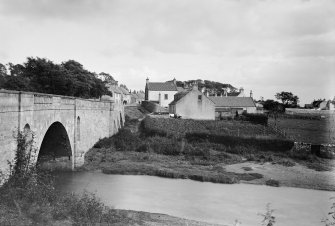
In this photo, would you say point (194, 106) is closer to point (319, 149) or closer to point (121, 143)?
point (121, 143)

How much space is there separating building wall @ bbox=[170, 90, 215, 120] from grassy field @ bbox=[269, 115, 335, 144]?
971 cm

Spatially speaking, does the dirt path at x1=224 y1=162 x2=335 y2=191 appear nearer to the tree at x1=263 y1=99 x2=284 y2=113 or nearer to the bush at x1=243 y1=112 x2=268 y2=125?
the bush at x1=243 y1=112 x2=268 y2=125

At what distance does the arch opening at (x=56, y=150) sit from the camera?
79.0 ft

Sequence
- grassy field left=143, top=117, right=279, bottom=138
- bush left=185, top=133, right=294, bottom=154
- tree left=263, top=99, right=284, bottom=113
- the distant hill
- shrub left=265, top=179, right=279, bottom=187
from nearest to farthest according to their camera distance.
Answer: shrub left=265, top=179, right=279, bottom=187, bush left=185, top=133, right=294, bottom=154, grassy field left=143, top=117, right=279, bottom=138, tree left=263, top=99, right=284, bottom=113, the distant hill

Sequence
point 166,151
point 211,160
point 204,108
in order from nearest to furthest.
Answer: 1. point 211,160
2. point 166,151
3. point 204,108

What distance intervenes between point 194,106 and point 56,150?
34464mm

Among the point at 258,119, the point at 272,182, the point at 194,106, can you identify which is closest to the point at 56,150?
the point at 272,182

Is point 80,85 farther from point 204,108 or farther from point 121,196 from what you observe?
point 121,196

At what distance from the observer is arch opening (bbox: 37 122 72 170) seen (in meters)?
24.1

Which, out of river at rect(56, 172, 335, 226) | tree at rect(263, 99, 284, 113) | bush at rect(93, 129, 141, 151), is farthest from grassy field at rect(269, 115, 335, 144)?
tree at rect(263, 99, 284, 113)

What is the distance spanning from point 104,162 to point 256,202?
44.6ft

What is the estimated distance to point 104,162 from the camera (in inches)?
1161

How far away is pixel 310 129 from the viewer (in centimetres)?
4725

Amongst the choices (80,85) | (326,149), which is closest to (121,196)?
(326,149)
